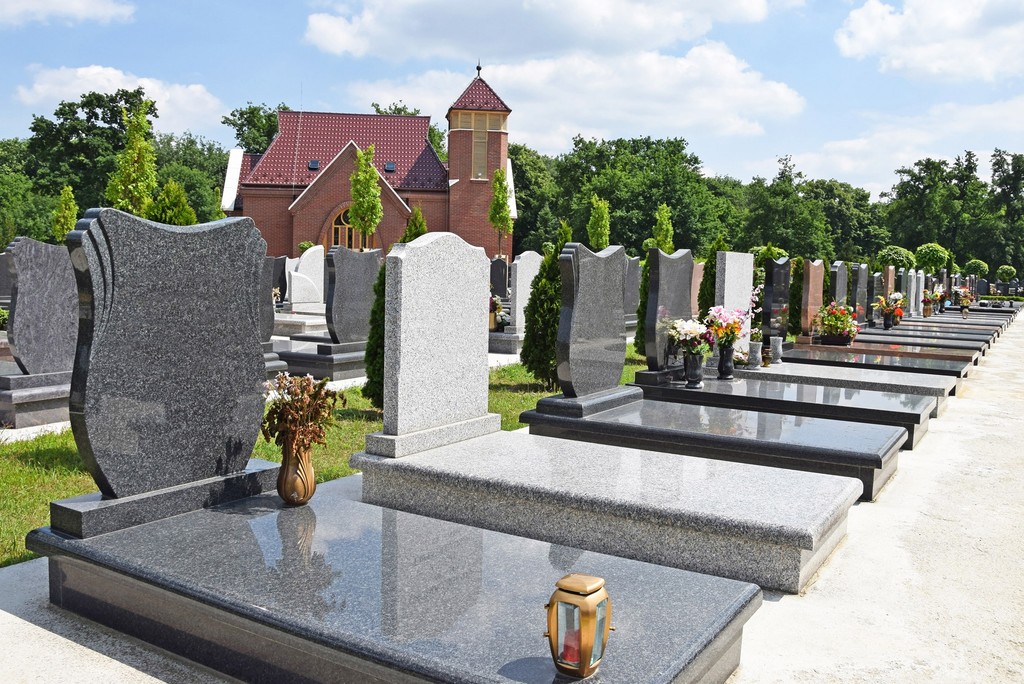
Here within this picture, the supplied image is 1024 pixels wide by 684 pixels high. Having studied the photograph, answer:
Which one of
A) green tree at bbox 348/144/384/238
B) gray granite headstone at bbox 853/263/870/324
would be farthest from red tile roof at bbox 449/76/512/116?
gray granite headstone at bbox 853/263/870/324

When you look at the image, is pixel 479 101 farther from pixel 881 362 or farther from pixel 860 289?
pixel 881 362

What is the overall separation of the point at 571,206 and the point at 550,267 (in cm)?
4508

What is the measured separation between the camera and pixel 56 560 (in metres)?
4.54

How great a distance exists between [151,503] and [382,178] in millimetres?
38948

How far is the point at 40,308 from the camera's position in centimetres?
925

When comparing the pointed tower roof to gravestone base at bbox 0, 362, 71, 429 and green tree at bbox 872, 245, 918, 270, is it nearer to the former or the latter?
green tree at bbox 872, 245, 918, 270

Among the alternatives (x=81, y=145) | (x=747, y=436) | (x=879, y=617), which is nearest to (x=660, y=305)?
(x=747, y=436)

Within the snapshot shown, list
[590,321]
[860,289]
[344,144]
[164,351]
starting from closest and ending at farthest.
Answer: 1. [164,351]
2. [590,321]
3. [860,289]
4. [344,144]

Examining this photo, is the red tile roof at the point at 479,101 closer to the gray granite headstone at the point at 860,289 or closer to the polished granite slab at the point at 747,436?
the gray granite headstone at the point at 860,289

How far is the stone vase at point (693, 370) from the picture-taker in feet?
32.6

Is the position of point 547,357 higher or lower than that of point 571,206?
lower

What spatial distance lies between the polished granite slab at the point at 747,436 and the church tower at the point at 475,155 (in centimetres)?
3709

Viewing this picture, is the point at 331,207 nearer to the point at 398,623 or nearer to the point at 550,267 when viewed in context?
the point at 550,267

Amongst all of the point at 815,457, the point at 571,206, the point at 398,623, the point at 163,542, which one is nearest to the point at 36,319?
the point at 163,542
